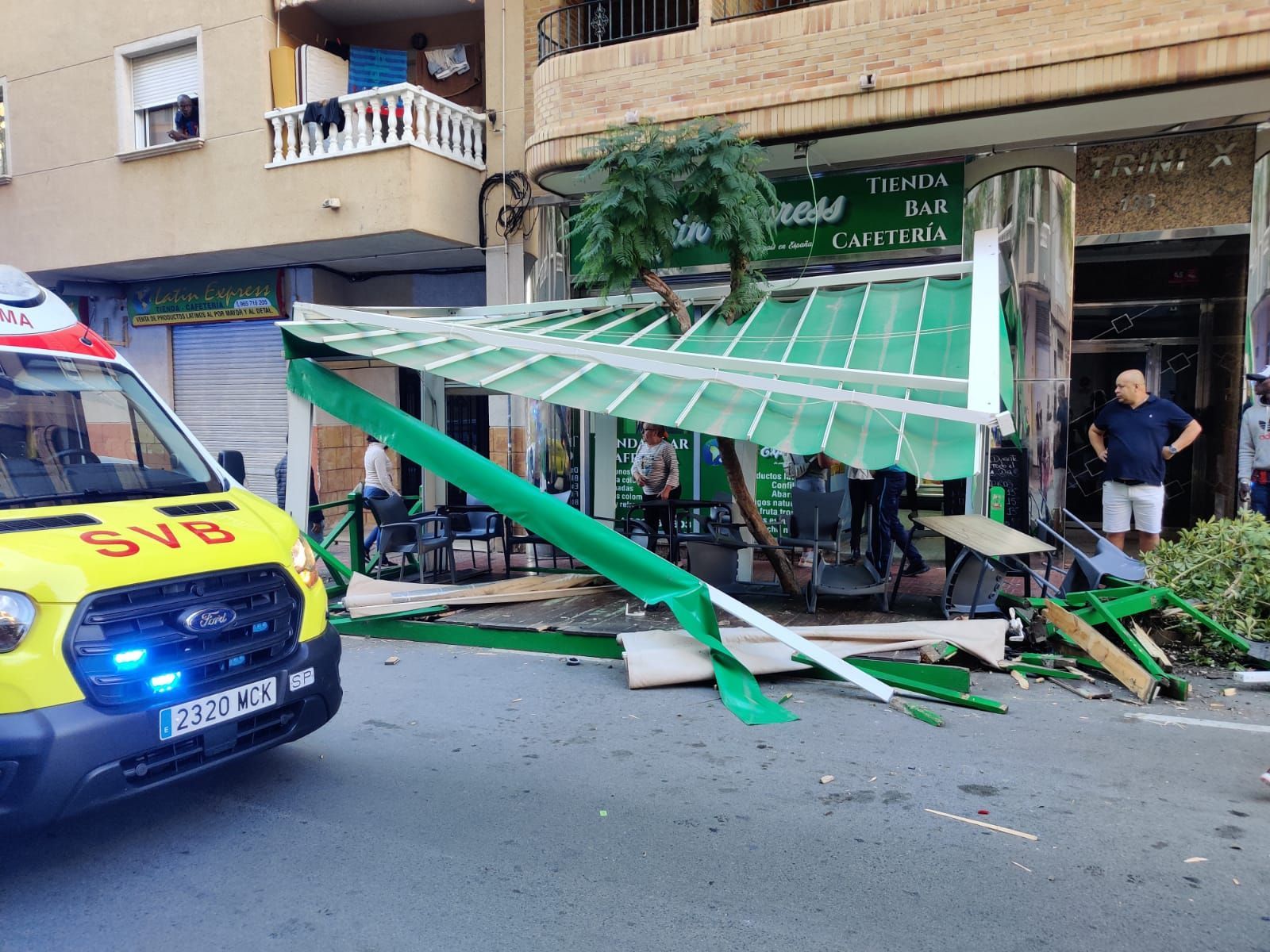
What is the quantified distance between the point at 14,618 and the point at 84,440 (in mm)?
→ 1487

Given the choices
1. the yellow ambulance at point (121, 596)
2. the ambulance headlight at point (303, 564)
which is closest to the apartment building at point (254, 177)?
the yellow ambulance at point (121, 596)

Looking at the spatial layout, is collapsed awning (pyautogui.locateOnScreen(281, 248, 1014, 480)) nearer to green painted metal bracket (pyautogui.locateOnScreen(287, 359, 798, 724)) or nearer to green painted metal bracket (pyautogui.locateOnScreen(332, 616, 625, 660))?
green painted metal bracket (pyautogui.locateOnScreen(287, 359, 798, 724))

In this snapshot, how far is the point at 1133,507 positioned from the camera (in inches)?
309

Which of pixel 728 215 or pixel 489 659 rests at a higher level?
pixel 728 215

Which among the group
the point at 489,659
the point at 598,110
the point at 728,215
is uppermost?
the point at 598,110

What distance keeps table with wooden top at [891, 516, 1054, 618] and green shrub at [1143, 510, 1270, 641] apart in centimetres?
88

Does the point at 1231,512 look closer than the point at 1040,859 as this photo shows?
No

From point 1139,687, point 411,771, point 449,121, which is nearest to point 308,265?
point 449,121

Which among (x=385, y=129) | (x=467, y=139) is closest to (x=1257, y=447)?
(x=467, y=139)

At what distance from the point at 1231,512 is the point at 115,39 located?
16.0 m

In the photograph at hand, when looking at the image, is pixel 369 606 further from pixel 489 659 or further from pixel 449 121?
pixel 449 121

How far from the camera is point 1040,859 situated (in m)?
3.49

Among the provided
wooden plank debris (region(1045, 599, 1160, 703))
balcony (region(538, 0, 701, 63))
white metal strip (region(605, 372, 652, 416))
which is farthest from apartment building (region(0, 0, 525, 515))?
wooden plank debris (region(1045, 599, 1160, 703))

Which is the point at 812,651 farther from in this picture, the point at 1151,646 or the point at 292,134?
the point at 292,134
